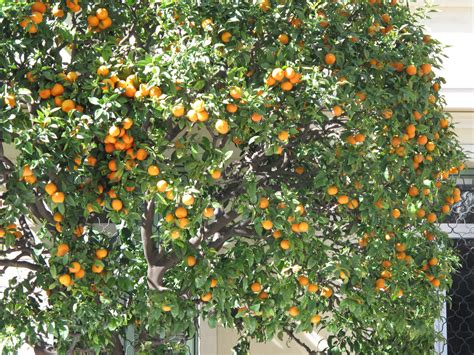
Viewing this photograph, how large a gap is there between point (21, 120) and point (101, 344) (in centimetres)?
91

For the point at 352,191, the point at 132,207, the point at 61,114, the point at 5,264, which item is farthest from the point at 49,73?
the point at 352,191

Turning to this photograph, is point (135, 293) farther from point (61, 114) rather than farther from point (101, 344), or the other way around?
point (61, 114)

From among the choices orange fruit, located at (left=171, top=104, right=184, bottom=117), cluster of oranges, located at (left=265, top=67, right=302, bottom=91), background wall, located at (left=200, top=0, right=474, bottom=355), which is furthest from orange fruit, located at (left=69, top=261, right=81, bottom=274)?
background wall, located at (left=200, top=0, right=474, bottom=355)

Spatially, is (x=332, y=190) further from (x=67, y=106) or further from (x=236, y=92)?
(x=67, y=106)

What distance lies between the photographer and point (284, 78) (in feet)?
9.62

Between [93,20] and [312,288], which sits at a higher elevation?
[93,20]

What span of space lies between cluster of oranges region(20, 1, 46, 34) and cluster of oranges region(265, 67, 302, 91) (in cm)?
82

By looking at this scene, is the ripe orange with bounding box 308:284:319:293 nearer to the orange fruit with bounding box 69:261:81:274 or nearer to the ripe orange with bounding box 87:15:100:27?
the orange fruit with bounding box 69:261:81:274

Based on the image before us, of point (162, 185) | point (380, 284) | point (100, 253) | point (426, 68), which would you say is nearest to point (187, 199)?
point (162, 185)

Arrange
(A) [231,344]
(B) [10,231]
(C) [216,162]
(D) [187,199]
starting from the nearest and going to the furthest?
(D) [187,199] < (C) [216,162] < (B) [10,231] < (A) [231,344]

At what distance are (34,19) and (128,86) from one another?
39cm

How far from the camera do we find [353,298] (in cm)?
319

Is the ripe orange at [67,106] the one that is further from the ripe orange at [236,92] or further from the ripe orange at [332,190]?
the ripe orange at [332,190]

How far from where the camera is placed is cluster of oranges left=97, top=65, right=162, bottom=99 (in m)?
2.78
